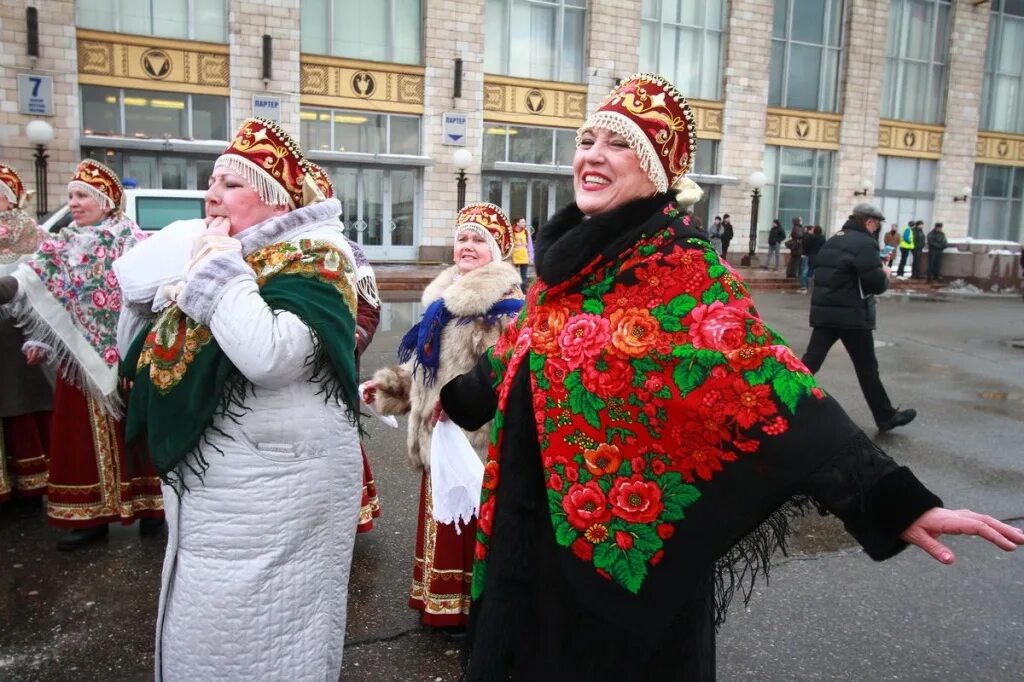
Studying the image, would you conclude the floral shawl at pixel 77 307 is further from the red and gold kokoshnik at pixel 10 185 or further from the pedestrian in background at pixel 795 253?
the pedestrian in background at pixel 795 253

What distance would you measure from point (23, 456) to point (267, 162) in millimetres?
3475

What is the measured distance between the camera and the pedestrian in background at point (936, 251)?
78.9ft

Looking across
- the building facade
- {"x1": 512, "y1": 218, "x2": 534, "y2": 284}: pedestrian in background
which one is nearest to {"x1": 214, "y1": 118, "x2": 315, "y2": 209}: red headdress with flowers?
{"x1": 512, "y1": 218, "x2": 534, "y2": 284}: pedestrian in background

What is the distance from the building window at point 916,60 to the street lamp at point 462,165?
635 inches

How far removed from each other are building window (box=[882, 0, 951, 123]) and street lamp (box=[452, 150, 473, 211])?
1613 cm

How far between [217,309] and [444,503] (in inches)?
45.6

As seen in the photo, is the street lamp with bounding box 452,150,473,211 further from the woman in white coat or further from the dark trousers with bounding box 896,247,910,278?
the woman in white coat

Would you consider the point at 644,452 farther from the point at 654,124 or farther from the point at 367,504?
the point at 367,504

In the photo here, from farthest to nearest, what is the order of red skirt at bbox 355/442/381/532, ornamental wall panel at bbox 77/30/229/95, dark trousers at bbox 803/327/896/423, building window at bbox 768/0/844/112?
1. building window at bbox 768/0/844/112
2. ornamental wall panel at bbox 77/30/229/95
3. dark trousers at bbox 803/327/896/423
4. red skirt at bbox 355/442/381/532

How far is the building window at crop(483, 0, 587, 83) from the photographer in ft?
76.8

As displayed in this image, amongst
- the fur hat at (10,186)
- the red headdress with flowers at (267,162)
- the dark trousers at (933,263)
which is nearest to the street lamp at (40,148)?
the fur hat at (10,186)

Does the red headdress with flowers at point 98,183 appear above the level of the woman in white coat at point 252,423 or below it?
above

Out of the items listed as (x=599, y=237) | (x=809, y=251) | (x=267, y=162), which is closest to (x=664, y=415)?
(x=599, y=237)

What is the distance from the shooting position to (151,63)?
778 inches
